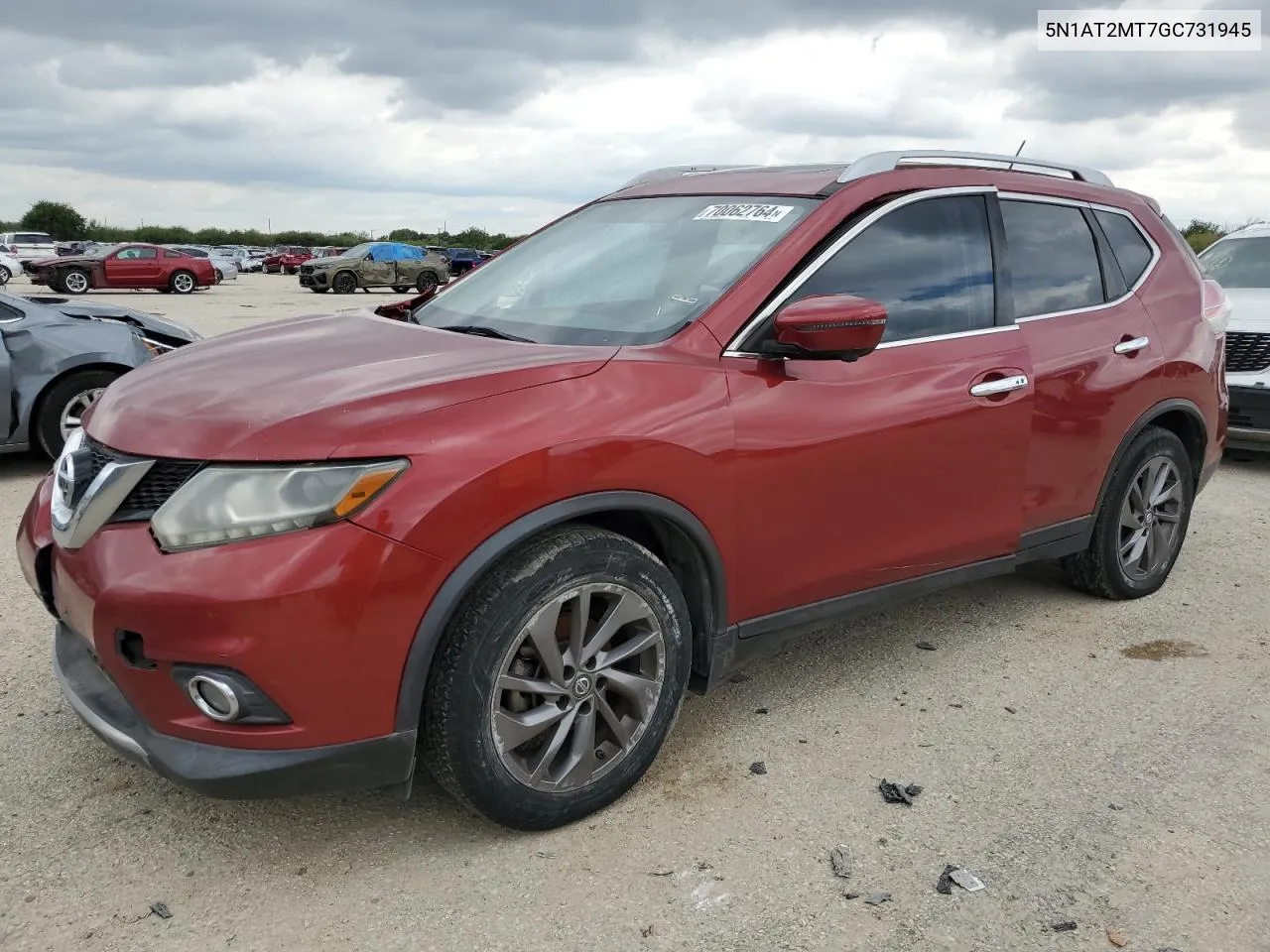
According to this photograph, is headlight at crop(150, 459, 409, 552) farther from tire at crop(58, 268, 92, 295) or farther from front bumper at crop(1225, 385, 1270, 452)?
tire at crop(58, 268, 92, 295)

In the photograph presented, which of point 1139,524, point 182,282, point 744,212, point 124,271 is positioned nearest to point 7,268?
point 124,271

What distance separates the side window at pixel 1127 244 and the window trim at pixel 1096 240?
15 millimetres

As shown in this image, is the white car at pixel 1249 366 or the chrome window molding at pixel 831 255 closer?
the chrome window molding at pixel 831 255

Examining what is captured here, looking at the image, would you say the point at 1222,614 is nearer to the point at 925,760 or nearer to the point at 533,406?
the point at 925,760

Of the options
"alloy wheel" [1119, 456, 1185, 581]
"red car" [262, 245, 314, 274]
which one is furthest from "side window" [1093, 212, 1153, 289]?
"red car" [262, 245, 314, 274]

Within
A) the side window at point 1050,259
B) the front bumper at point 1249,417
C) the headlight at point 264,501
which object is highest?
the side window at point 1050,259

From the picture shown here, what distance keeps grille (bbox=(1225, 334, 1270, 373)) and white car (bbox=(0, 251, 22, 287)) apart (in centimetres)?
3014

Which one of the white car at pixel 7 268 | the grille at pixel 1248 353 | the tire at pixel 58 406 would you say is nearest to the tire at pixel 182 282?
the white car at pixel 7 268

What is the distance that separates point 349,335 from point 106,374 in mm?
4680

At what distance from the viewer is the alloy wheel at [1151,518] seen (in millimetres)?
4434

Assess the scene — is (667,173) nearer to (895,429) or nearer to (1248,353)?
(895,429)

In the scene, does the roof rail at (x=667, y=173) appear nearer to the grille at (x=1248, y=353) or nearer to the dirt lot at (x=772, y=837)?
the dirt lot at (x=772, y=837)

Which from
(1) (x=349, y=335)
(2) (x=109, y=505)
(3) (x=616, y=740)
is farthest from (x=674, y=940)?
(1) (x=349, y=335)

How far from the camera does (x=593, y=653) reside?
2.70 m
